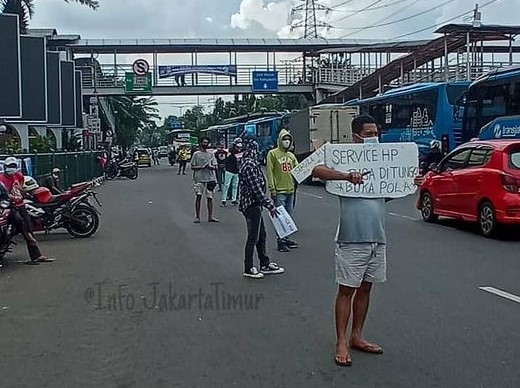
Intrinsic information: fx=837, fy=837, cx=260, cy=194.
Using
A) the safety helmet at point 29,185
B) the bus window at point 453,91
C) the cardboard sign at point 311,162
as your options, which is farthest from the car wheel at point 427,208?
the bus window at point 453,91

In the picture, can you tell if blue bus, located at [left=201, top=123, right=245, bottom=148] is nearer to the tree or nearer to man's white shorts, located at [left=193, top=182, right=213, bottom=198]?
the tree

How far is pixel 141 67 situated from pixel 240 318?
177ft

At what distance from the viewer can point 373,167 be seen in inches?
259

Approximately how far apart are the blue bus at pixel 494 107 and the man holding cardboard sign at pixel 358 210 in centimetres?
1939

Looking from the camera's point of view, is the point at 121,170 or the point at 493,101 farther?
the point at 121,170

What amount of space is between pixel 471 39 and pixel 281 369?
109ft

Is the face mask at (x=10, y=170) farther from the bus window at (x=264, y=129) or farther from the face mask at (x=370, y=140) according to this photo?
the bus window at (x=264, y=129)

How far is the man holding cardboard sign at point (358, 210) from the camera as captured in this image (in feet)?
21.1

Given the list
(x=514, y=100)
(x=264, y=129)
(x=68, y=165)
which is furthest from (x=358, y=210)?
(x=264, y=129)

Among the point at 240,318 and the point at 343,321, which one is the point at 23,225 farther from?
the point at 343,321

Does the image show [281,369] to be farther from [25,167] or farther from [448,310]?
[25,167]

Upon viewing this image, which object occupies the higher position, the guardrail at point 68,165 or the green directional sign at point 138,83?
the green directional sign at point 138,83

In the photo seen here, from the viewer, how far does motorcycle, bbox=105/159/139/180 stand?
45.3m

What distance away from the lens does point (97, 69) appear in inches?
2463
